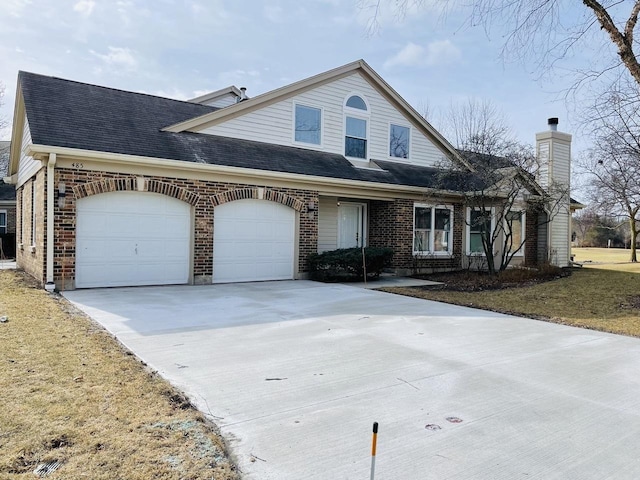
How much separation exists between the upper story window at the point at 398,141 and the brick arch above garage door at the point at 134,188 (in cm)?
800

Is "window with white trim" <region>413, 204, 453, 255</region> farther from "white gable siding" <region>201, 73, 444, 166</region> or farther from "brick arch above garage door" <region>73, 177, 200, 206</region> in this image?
"brick arch above garage door" <region>73, 177, 200, 206</region>

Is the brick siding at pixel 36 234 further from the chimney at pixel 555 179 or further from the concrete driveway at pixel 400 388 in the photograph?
the chimney at pixel 555 179

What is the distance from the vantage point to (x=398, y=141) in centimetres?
1681

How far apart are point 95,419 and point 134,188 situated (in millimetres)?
8016

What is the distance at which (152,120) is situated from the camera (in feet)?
41.8

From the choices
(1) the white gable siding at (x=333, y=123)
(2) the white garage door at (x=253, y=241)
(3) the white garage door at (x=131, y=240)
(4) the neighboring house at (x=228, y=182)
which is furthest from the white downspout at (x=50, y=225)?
(1) the white gable siding at (x=333, y=123)

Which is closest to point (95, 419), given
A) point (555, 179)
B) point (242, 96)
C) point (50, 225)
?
point (50, 225)

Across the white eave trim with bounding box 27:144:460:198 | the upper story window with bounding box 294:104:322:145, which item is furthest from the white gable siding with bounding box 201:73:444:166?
the white eave trim with bounding box 27:144:460:198

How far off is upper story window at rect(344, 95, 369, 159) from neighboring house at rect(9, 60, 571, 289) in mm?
43

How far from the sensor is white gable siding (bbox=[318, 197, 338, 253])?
48.5 feet

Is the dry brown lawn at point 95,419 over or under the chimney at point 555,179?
under

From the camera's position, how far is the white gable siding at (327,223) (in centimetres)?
1479

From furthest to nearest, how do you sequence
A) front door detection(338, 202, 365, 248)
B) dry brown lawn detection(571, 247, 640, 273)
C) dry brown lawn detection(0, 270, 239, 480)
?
dry brown lawn detection(571, 247, 640, 273), front door detection(338, 202, 365, 248), dry brown lawn detection(0, 270, 239, 480)

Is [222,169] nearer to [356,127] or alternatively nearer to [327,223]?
[327,223]
